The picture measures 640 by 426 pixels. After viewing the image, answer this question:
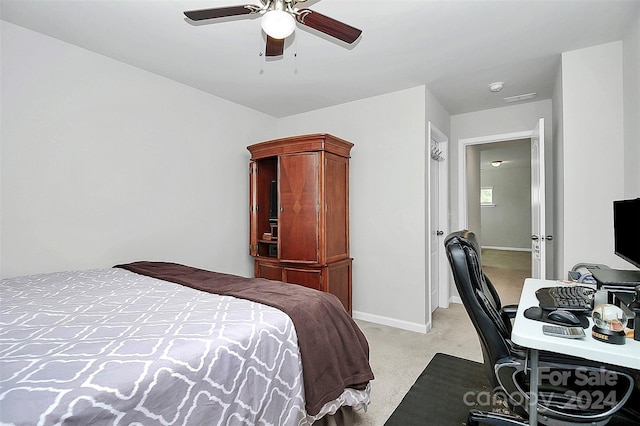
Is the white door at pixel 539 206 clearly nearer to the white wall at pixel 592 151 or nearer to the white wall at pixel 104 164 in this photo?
the white wall at pixel 592 151

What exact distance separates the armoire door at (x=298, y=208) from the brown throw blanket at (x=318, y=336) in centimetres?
133

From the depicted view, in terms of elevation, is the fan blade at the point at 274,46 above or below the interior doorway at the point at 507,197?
above

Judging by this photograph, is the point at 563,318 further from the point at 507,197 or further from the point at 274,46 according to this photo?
the point at 507,197

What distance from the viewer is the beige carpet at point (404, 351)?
204 cm

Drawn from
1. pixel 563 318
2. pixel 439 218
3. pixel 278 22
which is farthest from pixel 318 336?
pixel 439 218

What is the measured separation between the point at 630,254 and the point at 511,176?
30.8 ft

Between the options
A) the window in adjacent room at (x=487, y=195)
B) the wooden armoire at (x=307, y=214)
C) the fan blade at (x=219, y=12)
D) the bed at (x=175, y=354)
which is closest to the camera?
the bed at (x=175, y=354)

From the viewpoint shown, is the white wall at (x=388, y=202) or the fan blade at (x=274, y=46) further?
the white wall at (x=388, y=202)

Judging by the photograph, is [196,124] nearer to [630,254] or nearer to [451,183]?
[451,183]

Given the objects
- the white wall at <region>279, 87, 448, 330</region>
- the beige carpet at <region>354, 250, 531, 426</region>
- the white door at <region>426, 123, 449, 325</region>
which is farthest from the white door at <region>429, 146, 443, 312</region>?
the white wall at <region>279, 87, 448, 330</region>

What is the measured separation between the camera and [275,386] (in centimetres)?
128

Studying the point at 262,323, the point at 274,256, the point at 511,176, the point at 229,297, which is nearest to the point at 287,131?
the point at 274,256

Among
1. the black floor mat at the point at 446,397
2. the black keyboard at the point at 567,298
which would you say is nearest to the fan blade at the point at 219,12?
the black keyboard at the point at 567,298

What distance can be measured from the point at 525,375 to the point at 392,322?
2154 mm
